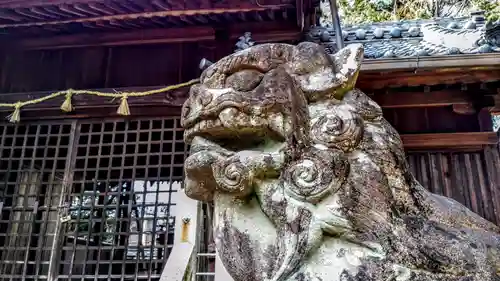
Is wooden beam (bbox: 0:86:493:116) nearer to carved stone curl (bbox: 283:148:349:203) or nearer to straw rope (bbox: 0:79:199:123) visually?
straw rope (bbox: 0:79:199:123)

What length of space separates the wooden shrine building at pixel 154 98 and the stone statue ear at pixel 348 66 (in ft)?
6.27

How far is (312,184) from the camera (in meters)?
2.06

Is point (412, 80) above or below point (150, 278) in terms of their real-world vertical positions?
above

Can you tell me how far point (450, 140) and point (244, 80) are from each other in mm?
3299

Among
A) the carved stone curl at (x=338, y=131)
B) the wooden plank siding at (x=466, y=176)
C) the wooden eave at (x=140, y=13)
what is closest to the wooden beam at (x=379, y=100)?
the wooden plank siding at (x=466, y=176)

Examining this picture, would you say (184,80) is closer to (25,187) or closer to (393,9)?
(25,187)

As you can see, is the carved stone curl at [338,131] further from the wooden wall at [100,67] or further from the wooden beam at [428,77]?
the wooden wall at [100,67]

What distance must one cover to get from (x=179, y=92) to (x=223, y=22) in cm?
92

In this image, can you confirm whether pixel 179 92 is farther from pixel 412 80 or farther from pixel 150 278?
pixel 412 80

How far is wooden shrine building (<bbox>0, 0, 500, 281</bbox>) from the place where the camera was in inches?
169

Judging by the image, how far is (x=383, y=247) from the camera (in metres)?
1.96

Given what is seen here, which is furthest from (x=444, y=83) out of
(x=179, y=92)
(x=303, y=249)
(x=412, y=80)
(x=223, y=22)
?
(x=303, y=249)

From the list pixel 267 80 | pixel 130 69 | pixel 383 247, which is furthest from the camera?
pixel 130 69

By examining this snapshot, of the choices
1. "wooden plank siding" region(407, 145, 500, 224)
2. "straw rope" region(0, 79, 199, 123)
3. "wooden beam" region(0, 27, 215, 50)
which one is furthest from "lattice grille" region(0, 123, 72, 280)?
"wooden plank siding" region(407, 145, 500, 224)
